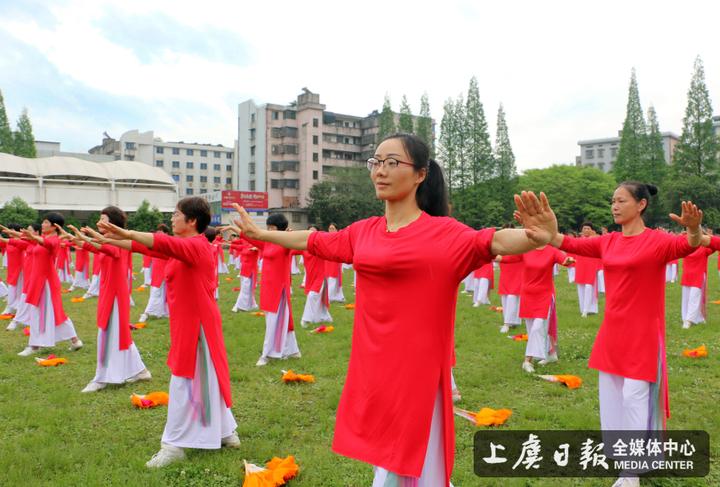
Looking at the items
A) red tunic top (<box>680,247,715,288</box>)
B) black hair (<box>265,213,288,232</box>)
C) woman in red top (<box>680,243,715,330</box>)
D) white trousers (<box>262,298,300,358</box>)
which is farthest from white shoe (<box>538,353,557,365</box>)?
red tunic top (<box>680,247,715,288</box>)

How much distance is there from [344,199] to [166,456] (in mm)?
49172

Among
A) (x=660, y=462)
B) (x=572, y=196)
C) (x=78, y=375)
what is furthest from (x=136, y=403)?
(x=572, y=196)

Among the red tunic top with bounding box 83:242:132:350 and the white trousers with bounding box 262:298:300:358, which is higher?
the red tunic top with bounding box 83:242:132:350

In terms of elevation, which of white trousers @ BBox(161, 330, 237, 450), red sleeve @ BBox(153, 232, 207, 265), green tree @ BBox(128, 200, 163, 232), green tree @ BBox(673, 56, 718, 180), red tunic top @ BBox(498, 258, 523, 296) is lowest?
white trousers @ BBox(161, 330, 237, 450)

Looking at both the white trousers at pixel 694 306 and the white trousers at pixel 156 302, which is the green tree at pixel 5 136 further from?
the white trousers at pixel 694 306

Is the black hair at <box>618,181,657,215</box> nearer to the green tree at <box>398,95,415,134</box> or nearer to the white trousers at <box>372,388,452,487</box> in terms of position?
the white trousers at <box>372,388,452,487</box>

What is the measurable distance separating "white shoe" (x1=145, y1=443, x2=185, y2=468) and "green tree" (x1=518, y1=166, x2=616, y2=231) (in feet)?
167

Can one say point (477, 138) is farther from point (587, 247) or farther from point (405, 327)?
point (405, 327)

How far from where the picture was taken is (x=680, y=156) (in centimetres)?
4300

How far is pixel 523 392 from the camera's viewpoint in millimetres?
6273

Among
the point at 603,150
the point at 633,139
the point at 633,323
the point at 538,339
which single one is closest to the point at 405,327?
the point at 633,323

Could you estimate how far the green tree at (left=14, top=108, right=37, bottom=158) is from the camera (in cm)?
5422

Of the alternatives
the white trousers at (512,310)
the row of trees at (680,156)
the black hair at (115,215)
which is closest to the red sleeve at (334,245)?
the black hair at (115,215)

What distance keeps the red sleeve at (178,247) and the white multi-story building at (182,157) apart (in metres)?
80.0
